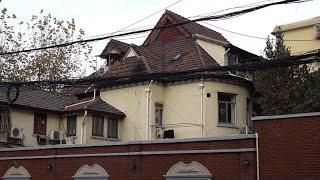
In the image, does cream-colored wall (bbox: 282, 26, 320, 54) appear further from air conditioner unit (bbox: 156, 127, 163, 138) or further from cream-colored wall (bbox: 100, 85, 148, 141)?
air conditioner unit (bbox: 156, 127, 163, 138)

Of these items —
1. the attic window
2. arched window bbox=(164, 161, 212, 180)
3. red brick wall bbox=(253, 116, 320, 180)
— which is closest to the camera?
red brick wall bbox=(253, 116, 320, 180)

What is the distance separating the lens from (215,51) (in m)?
33.5

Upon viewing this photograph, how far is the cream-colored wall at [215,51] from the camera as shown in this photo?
33156 mm

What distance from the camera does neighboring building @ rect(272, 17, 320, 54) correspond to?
40406 mm

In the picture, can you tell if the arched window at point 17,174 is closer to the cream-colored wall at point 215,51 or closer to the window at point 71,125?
the window at point 71,125

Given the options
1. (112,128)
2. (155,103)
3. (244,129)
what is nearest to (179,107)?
(155,103)

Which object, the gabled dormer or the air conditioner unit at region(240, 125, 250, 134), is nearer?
the air conditioner unit at region(240, 125, 250, 134)

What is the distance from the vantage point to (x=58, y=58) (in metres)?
42.5

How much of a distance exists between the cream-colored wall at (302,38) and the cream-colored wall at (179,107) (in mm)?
11633

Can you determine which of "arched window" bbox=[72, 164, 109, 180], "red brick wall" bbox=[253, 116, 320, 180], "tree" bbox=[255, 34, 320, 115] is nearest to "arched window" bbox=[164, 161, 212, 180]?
"red brick wall" bbox=[253, 116, 320, 180]

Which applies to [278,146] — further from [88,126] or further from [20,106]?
[20,106]

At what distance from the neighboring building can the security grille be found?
20.8m

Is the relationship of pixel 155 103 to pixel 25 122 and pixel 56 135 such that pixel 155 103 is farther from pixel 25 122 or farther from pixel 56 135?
pixel 25 122

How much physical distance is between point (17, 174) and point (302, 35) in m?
25.1
